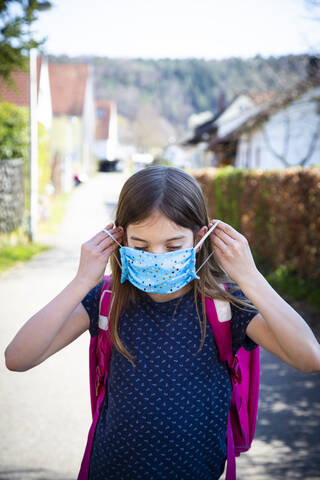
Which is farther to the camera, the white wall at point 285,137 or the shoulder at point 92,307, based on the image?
the white wall at point 285,137

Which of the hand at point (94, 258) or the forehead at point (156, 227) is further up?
the forehead at point (156, 227)

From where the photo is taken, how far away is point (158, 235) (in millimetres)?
2211

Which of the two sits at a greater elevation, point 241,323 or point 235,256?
point 235,256

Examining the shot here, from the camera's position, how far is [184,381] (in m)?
2.15

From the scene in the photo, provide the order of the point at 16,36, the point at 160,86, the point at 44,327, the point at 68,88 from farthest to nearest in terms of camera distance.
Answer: the point at 160,86 < the point at 68,88 < the point at 16,36 < the point at 44,327

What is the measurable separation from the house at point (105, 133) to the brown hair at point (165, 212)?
79.8m

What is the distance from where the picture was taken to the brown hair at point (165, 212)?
7.28ft

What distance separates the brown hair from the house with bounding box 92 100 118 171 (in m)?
79.8

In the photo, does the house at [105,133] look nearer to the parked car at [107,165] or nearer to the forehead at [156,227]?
the parked car at [107,165]

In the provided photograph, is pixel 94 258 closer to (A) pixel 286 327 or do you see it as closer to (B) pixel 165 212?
(B) pixel 165 212

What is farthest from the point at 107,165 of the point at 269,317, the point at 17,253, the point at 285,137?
the point at 269,317

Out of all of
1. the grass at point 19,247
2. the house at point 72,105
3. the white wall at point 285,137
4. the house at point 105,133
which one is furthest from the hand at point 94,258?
the house at point 105,133

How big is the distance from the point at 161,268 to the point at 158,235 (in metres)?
0.13

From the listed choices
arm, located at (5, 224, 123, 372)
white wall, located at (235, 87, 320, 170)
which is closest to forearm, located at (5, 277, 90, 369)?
arm, located at (5, 224, 123, 372)
